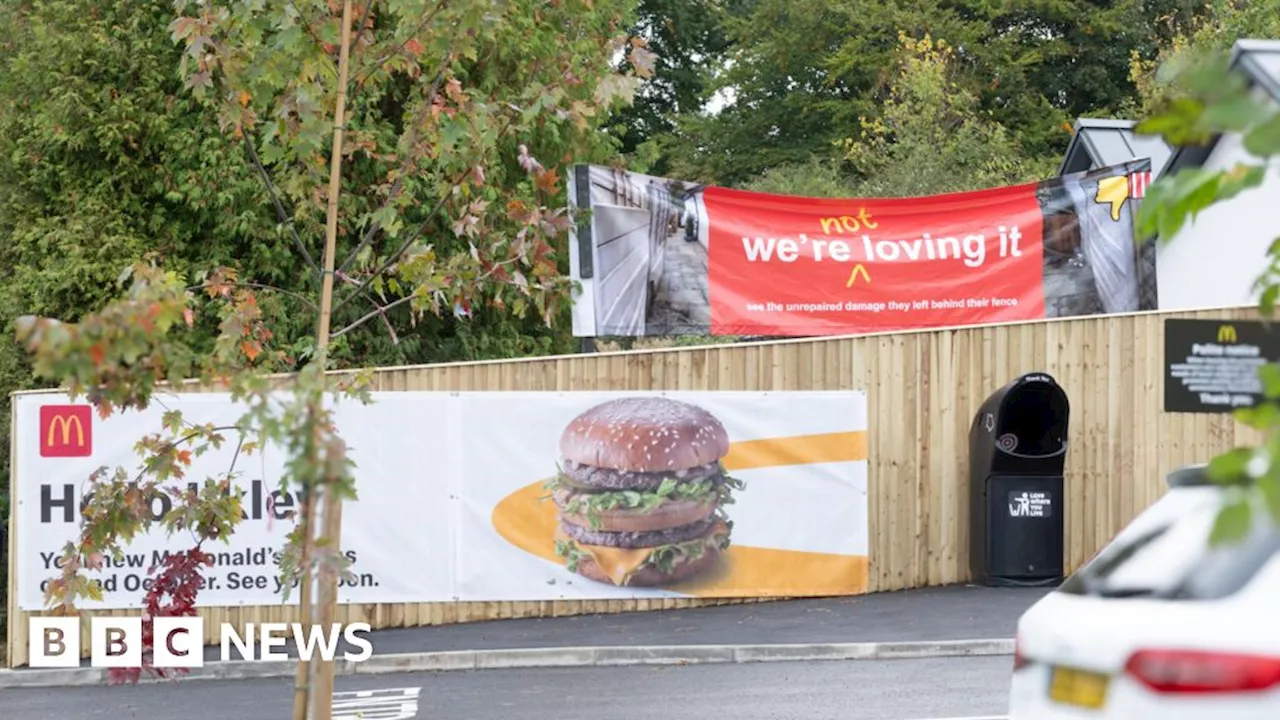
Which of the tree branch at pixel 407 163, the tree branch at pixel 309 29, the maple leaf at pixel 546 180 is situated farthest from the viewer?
the maple leaf at pixel 546 180

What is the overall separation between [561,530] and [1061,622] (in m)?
8.87

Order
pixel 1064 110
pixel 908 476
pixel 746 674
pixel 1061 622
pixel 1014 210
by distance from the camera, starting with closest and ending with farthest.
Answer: pixel 1061 622 < pixel 746 674 < pixel 908 476 < pixel 1014 210 < pixel 1064 110

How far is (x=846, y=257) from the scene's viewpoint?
51.3 ft

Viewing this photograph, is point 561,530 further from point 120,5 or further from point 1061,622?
point 1061,622

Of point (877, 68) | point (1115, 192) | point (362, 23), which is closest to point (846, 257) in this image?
point (1115, 192)

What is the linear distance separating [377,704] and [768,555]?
4.49m

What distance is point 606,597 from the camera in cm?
1395

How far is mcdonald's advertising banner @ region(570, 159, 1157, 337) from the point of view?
15273 millimetres

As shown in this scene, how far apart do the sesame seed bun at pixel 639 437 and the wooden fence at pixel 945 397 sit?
422mm

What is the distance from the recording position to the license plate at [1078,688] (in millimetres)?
4934

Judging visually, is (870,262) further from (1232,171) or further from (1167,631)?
(1232,171)

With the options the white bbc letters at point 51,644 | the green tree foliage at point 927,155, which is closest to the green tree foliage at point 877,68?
the green tree foliage at point 927,155

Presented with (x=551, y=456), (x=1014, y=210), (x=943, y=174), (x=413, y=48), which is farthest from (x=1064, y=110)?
(x=413, y=48)

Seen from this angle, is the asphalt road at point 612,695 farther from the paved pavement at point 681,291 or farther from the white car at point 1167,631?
the white car at point 1167,631
